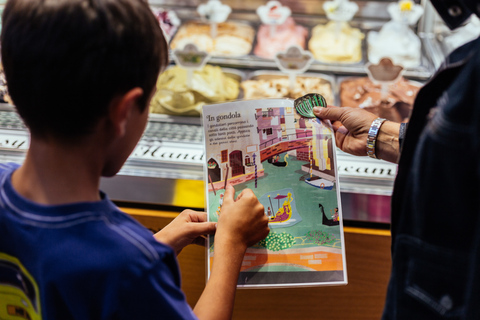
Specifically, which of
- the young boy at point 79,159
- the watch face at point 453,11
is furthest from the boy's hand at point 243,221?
the watch face at point 453,11

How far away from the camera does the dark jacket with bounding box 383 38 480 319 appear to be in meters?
0.66

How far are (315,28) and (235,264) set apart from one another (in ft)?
5.34

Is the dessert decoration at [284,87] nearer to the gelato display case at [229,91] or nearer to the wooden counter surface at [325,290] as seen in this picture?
the gelato display case at [229,91]

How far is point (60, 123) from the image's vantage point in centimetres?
73

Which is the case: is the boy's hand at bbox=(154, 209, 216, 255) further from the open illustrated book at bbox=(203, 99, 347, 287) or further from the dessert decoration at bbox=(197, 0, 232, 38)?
the dessert decoration at bbox=(197, 0, 232, 38)

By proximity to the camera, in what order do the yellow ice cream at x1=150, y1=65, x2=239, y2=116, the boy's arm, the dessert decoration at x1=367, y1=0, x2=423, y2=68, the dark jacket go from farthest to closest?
the dessert decoration at x1=367, y1=0, x2=423, y2=68
the yellow ice cream at x1=150, y1=65, x2=239, y2=116
the boy's arm
the dark jacket

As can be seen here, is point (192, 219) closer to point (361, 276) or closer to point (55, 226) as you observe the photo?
point (55, 226)

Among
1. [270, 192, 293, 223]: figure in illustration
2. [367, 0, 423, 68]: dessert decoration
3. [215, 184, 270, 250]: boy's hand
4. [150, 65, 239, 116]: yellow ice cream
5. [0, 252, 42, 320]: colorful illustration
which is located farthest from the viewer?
[367, 0, 423, 68]: dessert decoration

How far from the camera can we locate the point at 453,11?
75cm

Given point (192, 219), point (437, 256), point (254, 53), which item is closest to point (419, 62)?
point (254, 53)

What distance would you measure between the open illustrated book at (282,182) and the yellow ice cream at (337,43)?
102 centimetres

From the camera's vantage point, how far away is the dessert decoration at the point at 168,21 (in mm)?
2186

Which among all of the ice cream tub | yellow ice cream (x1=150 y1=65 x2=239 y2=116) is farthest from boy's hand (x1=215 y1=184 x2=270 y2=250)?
the ice cream tub

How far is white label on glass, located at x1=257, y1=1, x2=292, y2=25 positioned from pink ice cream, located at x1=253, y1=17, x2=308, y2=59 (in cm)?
10
